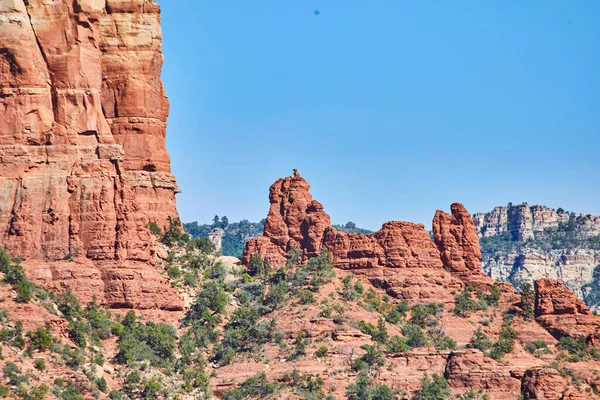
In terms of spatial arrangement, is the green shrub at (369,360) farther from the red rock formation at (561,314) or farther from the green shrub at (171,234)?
the green shrub at (171,234)

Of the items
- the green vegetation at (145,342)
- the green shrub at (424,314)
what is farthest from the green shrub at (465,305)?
the green vegetation at (145,342)

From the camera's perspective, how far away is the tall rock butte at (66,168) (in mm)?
119812

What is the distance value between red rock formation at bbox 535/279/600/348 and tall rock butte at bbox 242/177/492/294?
813cm

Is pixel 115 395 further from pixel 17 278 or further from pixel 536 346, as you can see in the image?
pixel 536 346

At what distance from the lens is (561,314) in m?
137

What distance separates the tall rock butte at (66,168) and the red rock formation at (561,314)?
3017cm

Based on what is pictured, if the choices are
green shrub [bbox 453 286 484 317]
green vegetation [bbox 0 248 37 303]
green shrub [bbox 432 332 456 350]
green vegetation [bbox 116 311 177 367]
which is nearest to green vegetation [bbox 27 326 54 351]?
green vegetation [bbox 0 248 37 303]

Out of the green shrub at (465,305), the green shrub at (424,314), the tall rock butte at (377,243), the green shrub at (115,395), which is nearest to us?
the green shrub at (115,395)

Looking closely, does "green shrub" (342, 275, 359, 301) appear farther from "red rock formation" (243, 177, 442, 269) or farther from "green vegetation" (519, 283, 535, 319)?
"green vegetation" (519, 283, 535, 319)

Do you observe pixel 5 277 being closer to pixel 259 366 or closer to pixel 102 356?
pixel 102 356

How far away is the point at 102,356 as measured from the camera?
116000 mm

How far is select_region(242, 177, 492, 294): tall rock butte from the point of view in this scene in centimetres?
14075

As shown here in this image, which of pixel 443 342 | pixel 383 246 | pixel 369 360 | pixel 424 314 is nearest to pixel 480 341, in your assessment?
pixel 443 342

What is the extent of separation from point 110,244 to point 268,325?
1489cm
